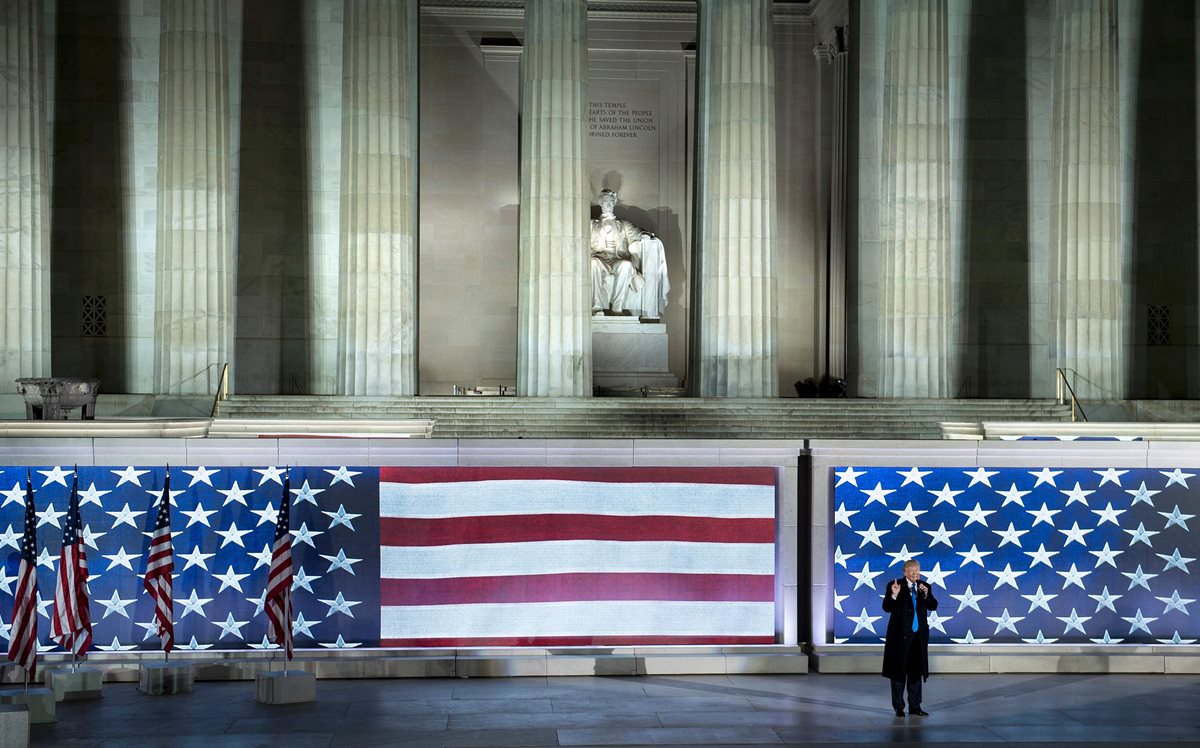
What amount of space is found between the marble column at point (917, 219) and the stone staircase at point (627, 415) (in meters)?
2.24

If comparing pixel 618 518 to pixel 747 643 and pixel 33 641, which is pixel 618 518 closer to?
pixel 747 643

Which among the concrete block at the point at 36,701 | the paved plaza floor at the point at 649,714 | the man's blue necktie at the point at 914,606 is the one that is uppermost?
the man's blue necktie at the point at 914,606

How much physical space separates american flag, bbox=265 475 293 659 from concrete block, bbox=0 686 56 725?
118 inches

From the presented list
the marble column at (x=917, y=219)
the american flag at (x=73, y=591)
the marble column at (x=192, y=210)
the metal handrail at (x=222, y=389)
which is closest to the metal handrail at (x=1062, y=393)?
the marble column at (x=917, y=219)

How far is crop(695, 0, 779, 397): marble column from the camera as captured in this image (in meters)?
39.1

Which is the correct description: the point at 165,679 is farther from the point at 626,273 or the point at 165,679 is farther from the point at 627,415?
the point at 626,273

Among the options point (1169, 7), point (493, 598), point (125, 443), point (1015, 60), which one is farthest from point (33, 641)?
point (1169, 7)

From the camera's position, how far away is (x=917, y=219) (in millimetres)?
39781

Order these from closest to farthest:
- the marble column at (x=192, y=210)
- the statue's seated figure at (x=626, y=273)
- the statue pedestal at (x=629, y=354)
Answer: the marble column at (x=192, y=210) → the statue pedestal at (x=629, y=354) → the statue's seated figure at (x=626, y=273)

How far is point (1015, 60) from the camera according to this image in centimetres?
4634

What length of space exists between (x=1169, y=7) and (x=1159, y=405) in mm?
14296

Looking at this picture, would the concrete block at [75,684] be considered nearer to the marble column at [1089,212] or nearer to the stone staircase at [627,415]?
the stone staircase at [627,415]

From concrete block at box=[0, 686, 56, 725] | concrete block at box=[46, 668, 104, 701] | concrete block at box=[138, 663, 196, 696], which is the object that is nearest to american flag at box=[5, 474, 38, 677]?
concrete block at box=[46, 668, 104, 701]

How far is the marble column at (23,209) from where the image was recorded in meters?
37.4
